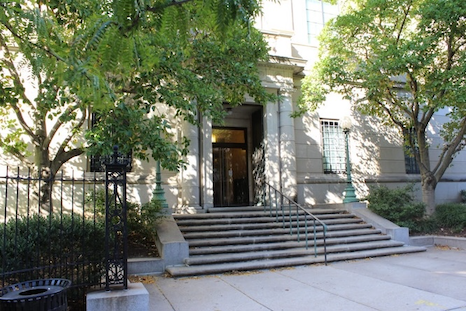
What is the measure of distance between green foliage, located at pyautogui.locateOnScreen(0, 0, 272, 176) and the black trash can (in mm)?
2100

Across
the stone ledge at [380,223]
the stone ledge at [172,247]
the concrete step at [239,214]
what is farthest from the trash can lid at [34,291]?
the stone ledge at [380,223]

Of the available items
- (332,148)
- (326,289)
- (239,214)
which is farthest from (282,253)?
(332,148)

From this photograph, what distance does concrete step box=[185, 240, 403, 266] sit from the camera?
7.99m

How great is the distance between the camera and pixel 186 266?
7.78m

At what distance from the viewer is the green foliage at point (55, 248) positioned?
5.12m

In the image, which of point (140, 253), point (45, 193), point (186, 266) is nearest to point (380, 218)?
point (186, 266)

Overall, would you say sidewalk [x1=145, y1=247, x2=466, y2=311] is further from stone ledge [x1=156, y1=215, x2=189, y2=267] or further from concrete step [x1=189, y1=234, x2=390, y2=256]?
concrete step [x1=189, y1=234, x2=390, y2=256]

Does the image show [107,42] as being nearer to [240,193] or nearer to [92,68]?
[92,68]

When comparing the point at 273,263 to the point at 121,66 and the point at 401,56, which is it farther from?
the point at 401,56

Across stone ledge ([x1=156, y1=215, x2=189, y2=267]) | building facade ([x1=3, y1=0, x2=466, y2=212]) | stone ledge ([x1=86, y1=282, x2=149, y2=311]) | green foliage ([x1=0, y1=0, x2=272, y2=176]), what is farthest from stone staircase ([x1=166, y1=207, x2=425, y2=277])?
stone ledge ([x1=86, y1=282, x2=149, y2=311])

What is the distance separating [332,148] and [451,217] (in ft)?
15.9

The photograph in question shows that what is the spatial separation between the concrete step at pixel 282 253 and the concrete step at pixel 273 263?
0.09 metres

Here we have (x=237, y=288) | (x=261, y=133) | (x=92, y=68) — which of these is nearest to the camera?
(x=92, y=68)

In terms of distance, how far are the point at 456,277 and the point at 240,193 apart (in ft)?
27.2
